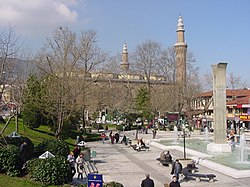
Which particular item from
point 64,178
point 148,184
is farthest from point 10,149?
point 148,184

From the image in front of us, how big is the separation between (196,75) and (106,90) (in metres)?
17.4

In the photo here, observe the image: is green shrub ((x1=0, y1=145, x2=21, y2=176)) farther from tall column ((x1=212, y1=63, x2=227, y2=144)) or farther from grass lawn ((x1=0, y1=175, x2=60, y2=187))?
tall column ((x1=212, y1=63, x2=227, y2=144))

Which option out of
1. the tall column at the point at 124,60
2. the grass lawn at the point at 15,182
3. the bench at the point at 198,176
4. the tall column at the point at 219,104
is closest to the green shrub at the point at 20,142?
the grass lawn at the point at 15,182

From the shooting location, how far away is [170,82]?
174 ft

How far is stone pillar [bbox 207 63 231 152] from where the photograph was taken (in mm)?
23469

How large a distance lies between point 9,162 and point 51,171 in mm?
1921

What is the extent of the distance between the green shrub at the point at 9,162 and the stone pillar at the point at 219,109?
14.7 metres

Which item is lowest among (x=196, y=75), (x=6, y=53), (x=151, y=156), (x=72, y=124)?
(x=151, y=156)

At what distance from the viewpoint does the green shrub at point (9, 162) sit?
1335 centimetres

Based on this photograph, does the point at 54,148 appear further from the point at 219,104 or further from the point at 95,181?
the point at 219,104

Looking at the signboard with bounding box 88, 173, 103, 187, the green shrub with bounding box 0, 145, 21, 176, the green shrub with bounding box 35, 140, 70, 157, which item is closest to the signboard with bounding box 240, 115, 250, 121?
the green shrub with bounding box 35, 140, 70, 157

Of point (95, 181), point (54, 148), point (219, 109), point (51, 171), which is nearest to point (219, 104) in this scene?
point (219, 109)

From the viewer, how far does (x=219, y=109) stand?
77.7 feet

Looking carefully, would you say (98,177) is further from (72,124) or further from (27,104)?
(72,124)
